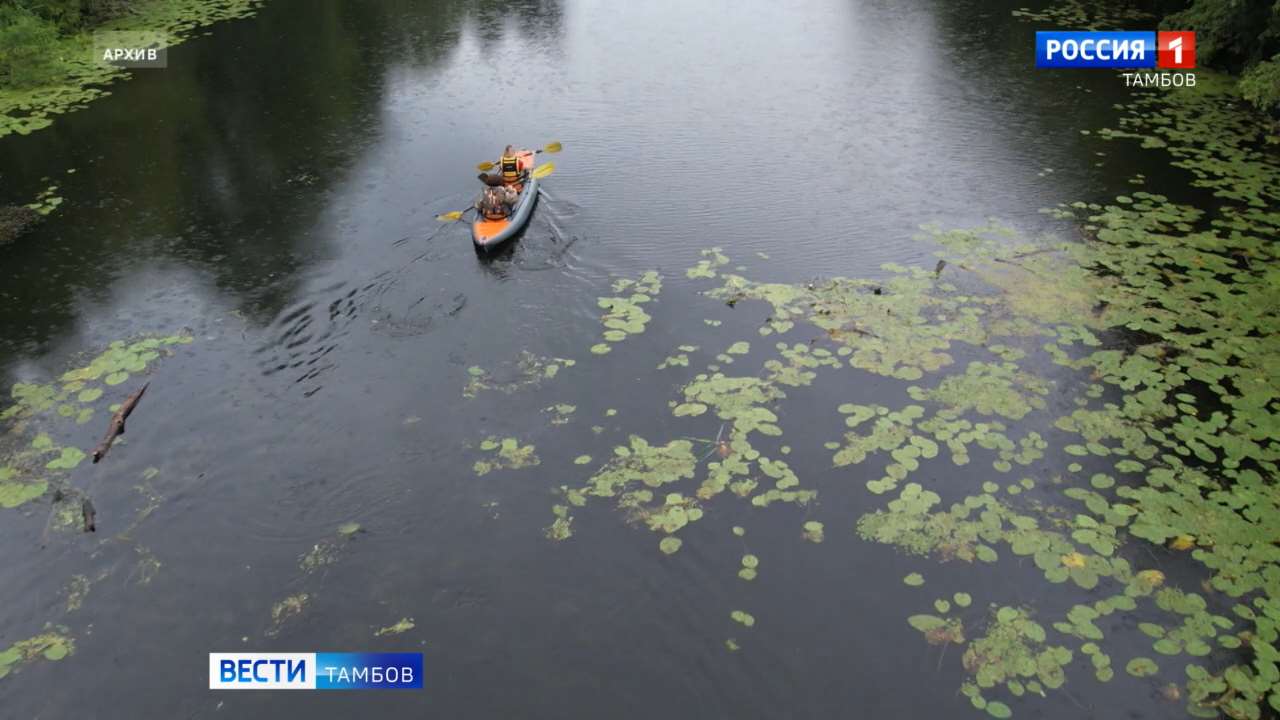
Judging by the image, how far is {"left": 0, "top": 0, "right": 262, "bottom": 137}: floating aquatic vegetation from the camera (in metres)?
16.6

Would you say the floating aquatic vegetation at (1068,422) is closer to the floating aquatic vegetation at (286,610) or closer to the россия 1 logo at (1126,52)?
the floating aquatic vegetation at (286,610)

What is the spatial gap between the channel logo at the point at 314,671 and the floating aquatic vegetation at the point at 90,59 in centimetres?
1404

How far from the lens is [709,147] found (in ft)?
48.3

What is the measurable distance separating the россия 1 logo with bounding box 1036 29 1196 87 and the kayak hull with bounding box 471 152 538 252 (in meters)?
12.4

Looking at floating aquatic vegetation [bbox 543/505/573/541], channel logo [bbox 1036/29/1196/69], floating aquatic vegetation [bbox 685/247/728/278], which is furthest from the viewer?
channel logo [bbox 1036/29/1196/69]

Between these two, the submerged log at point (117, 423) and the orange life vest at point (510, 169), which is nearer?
the submerged log at point (117, 423)

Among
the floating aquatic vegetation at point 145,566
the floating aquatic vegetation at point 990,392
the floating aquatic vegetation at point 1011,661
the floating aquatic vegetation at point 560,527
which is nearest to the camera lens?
the floating aquatic vegetation at point 1011,661

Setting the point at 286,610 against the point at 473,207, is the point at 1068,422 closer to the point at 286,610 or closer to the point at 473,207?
the point at 286,610

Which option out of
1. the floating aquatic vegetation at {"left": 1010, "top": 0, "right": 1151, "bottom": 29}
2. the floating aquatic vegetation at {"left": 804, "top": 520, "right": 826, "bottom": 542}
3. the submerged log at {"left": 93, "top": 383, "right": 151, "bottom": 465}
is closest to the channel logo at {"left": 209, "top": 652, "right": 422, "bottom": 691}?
the submerged log at {"left": 93, "top": 383, "right": 151, "bottom": 465}

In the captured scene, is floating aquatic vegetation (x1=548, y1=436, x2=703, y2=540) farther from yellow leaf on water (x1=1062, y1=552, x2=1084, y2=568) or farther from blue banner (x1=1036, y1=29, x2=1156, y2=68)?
blue banner (x1=1036, y1=29, x2=1156, y2=68)

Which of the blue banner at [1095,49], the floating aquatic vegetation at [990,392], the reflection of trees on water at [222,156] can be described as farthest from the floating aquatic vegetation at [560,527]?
the blue banner at [1095,49]

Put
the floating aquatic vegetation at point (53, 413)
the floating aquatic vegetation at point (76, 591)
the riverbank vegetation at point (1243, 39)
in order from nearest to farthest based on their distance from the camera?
1. the floating aquatic vegetation at point (76, 591)
2. the floating aquatic vegetation at point (53, 413)
3. the riverbank vegetation at point (1243, 39)

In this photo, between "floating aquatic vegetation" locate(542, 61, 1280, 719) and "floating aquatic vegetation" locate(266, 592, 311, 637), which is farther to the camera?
"floating aquatic vegetation" locate(266, 592, 311, 637)

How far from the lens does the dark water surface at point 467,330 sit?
6531mm
